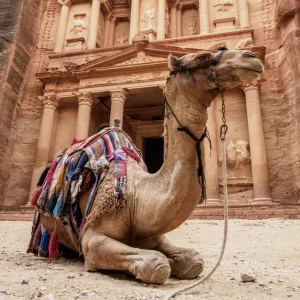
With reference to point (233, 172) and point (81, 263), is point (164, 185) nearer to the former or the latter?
point (81, 263)

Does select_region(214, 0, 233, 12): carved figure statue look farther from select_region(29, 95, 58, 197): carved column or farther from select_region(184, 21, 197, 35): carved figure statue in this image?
select_region(29, 95, 58, 197): carved column

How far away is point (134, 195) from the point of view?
3020 millimetres

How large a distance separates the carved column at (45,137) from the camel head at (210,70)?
1309 cm

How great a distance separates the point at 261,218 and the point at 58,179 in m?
6.88

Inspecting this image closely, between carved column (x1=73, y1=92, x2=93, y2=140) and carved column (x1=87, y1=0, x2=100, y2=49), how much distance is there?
4255 millimetres

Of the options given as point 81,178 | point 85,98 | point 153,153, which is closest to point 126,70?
point 85,98

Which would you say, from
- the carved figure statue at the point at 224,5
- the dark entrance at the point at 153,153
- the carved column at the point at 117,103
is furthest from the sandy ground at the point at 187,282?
the carved figure statue at the point at 224,5

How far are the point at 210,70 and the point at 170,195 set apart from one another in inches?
42.2

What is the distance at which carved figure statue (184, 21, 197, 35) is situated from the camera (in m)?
19.4

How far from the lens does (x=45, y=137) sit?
50.7ft

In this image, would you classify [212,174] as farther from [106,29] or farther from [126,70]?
[106,29]

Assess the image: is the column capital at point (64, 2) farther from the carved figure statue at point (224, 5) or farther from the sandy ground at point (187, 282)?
the sandy ground at point (187, 282)

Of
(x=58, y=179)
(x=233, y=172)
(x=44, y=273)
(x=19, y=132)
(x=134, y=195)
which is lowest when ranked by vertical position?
(x=44, y=273)

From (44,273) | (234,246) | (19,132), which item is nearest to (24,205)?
(19,132)
